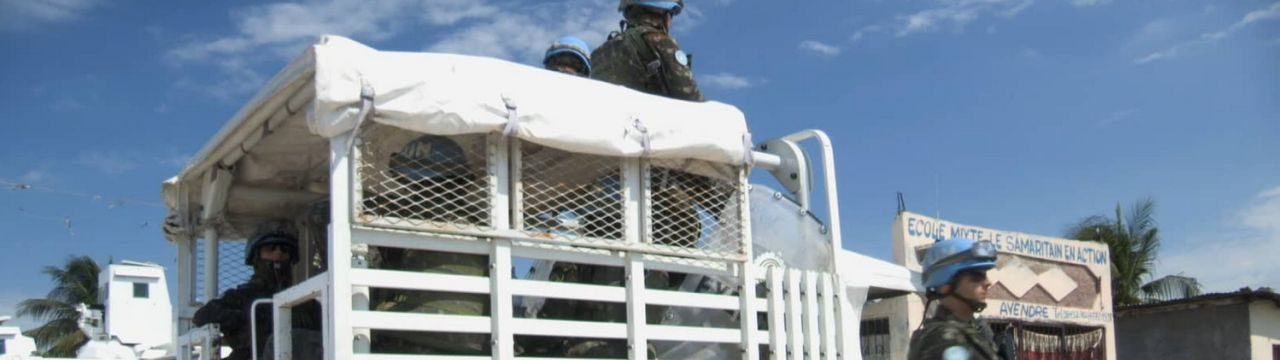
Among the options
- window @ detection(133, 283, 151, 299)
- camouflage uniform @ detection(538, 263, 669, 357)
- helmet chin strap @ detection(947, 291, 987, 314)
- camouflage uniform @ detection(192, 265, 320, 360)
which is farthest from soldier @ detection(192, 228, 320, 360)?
window @ detection(133, 283, 151, 299)

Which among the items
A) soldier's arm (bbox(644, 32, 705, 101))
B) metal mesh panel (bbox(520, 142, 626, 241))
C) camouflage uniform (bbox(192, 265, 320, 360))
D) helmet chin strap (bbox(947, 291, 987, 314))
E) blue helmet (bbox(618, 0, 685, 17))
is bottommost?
helmet chin strap (bbox(947, 291, 987, 314))

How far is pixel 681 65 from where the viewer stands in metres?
6.16

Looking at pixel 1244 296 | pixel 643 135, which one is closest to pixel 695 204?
pixel 643 135

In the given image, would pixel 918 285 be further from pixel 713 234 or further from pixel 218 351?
pixel 218 351

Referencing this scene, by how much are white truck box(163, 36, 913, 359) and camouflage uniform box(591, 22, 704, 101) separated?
20.2 inches

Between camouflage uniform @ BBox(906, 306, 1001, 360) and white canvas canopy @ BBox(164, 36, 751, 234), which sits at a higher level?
white canvas canopy @ BBox(164, 36, 751, 234)

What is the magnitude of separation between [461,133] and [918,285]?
279 cm

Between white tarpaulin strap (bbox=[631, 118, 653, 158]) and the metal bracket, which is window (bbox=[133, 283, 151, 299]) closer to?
the metal bracket

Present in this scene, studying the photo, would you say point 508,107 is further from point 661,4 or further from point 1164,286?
point 1164,286

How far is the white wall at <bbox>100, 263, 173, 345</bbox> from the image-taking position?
30.6ft

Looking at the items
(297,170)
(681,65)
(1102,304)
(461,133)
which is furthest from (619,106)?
(1102,304)

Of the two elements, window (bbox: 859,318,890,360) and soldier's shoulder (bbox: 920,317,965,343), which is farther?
window (bbox: 859,318,890,360)

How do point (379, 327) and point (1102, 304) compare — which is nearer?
point (379, 327)

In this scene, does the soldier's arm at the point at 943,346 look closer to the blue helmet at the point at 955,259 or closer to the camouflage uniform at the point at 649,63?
the blue helmet at the point at 955,259
